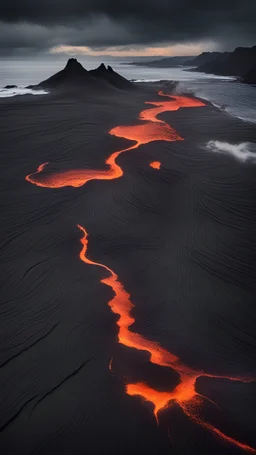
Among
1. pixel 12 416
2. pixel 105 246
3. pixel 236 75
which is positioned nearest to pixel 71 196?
pixel 105 246

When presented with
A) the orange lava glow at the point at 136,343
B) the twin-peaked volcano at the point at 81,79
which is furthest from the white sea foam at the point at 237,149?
the twin-peaked volcano at the point at 81,79

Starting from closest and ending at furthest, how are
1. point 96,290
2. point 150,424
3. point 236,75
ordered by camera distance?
point 150,424 < point 96,290 < point 236,75

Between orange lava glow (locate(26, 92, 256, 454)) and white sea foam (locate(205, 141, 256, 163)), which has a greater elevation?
white sea foam (locate(205, 141, 256, 163))

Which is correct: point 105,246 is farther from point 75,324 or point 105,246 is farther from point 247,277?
point 247,277

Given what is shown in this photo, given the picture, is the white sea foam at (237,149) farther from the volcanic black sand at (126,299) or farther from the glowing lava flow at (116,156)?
the glowing lava flow at (116,156)

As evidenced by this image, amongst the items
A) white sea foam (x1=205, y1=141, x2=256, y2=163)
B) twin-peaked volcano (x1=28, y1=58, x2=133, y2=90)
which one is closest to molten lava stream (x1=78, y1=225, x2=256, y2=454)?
white sea foam (x1=205, y1=141, x2=256, y2=163)

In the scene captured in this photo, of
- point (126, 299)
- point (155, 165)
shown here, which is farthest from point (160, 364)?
point (155, 165)

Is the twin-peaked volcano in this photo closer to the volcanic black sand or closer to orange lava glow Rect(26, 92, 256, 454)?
the volcanic black sand
